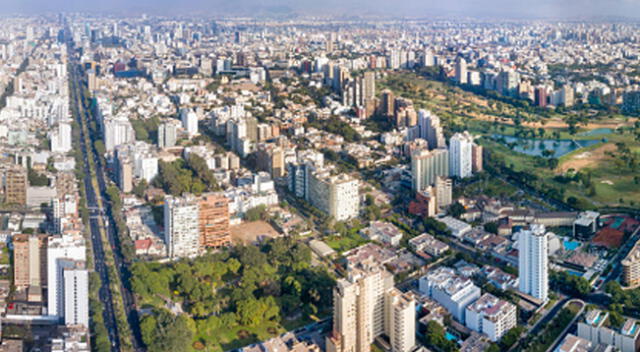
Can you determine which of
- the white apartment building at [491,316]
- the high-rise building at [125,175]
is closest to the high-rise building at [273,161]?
the high-rise building at [125,175]

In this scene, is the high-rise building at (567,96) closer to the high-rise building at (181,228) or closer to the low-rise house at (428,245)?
the low-rise house at (428,245)

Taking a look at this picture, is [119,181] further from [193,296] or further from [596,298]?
[596,298]

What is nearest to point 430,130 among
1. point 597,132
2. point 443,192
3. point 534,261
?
point 443,192

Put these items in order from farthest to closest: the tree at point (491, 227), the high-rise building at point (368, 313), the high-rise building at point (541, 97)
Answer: the high-rise building at point (541, 97)
the tree at point (491, 227)
the high-rise building at point (368, 313)

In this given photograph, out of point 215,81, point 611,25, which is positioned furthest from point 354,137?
point 611,25

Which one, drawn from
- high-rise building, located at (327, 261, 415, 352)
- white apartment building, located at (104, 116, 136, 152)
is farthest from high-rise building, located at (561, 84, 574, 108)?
high-rise building, located at (327, 261, 415, 352)
